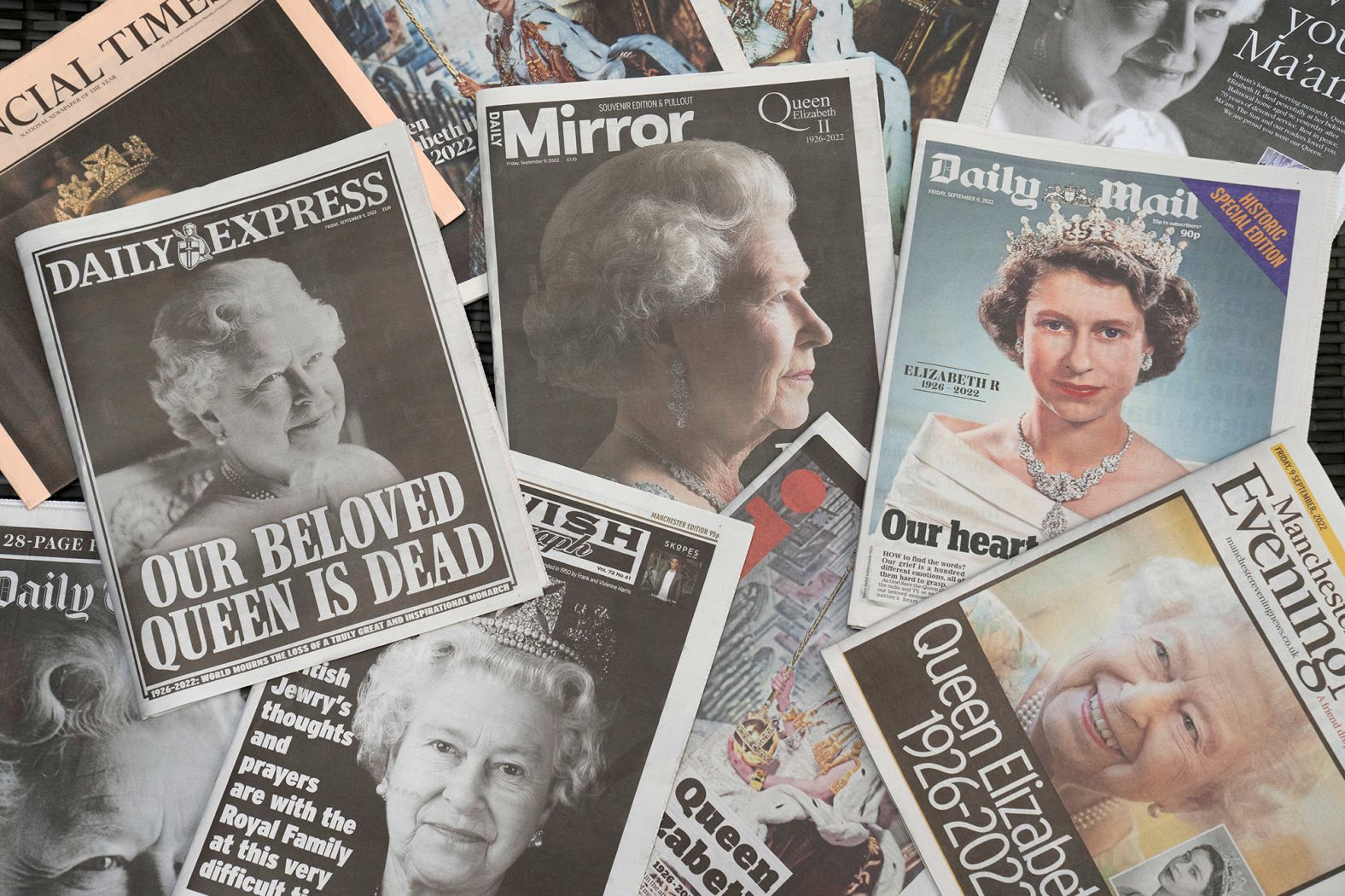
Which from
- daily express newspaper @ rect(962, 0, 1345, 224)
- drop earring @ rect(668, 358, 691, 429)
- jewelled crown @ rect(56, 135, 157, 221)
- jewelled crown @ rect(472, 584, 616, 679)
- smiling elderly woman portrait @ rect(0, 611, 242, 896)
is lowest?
smiling elderly woman portrait @ rect(0, 611, 242, 896)

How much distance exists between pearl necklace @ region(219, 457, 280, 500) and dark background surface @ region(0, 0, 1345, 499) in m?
0.10

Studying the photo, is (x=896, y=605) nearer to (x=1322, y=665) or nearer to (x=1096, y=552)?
(x=1096, y=552)

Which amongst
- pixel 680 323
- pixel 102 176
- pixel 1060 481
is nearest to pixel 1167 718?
pixel 1060 481

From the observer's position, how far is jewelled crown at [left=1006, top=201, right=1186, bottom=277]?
575 mm

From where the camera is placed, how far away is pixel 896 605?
22.2 inches

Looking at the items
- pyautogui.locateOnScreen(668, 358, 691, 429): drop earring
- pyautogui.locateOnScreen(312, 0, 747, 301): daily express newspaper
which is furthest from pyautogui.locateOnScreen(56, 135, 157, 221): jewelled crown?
pyautogui.locateOnScreen(668, 358, 691, 429): drop earring

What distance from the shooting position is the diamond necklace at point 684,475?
575 mm

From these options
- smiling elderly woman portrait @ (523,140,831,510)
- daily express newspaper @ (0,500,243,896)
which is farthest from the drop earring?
daily express newspaper @ (0,500,243,896)

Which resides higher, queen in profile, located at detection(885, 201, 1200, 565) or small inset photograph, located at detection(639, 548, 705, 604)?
queen in profile, located at detection(885, 201, 1200, 565)

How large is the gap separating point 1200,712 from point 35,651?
0.68 m

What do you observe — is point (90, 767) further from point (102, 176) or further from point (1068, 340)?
point (1068, 340)

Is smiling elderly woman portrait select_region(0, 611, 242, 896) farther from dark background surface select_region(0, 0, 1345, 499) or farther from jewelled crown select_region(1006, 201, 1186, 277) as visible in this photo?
jewelled crown select_region(1006, 201, 1186, 277)

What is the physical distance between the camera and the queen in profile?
57 centimetres

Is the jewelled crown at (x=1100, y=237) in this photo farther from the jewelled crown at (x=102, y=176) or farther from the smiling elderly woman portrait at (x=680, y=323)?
the jewelled crown at (x=102, y=176)
